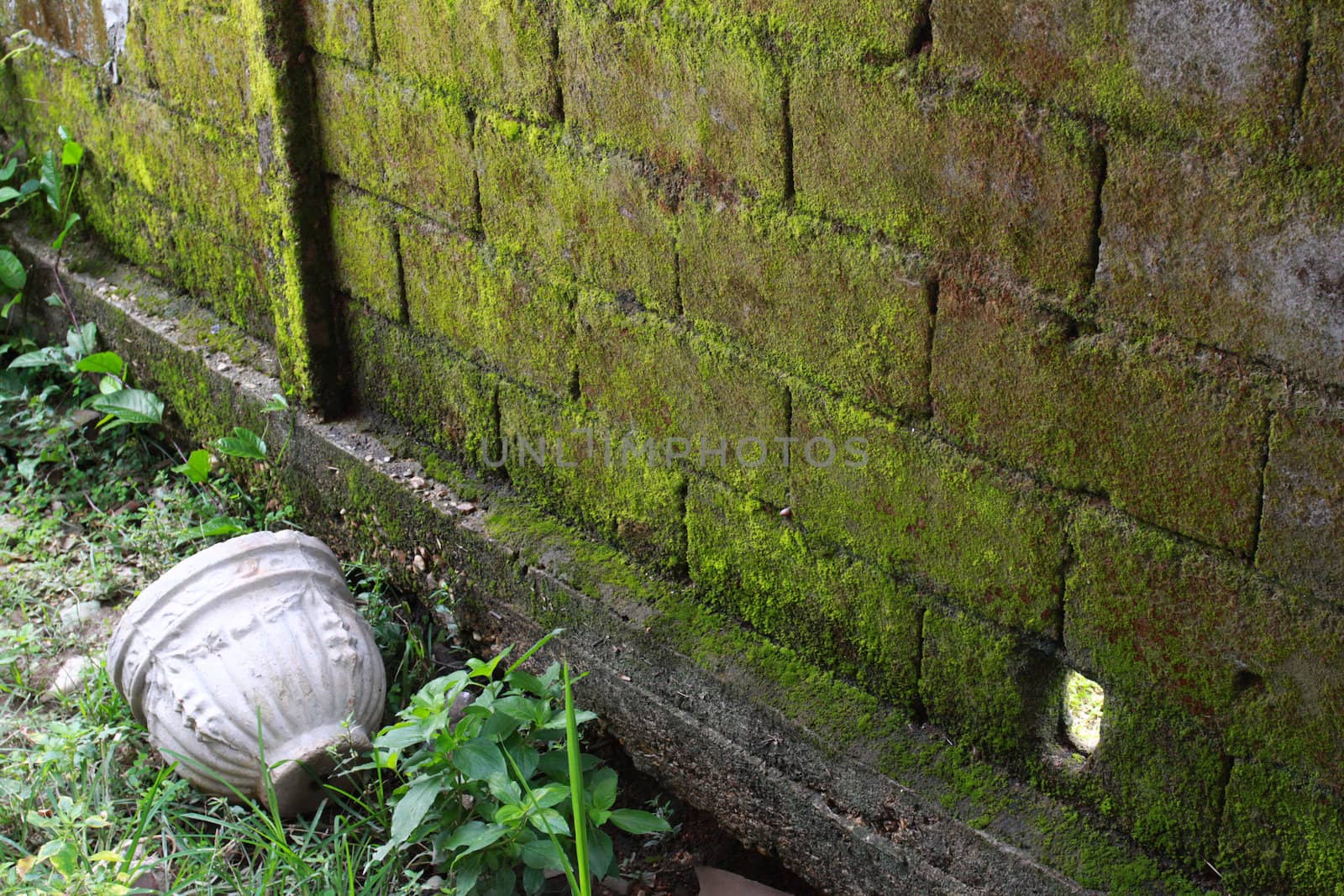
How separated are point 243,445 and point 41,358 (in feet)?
3.88

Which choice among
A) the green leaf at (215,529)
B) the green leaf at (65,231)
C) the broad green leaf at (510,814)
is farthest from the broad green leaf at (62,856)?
the green leaf at (65,231)

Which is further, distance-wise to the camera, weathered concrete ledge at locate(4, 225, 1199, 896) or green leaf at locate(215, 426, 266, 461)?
green leaf at locate(215, 426, 266, 461)

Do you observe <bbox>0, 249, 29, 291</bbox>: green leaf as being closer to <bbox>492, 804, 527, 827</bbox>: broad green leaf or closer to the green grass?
the green grass

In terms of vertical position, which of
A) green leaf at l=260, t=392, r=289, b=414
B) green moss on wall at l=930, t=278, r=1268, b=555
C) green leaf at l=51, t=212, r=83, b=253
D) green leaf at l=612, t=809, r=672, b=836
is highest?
green moss on wall at l=930, t=278, r=1268, b=555

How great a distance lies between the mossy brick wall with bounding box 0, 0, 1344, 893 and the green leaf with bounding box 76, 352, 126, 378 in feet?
4.47

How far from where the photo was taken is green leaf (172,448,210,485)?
3.88 m

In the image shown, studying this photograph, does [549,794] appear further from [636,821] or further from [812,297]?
[812,297]

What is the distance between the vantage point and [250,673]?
2.90 metres

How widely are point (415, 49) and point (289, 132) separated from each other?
0.58 meters

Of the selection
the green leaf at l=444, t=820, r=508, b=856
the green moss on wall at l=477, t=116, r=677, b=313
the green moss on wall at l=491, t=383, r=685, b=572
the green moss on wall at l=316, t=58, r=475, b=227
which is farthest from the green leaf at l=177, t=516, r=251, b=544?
the green leaf at l=444, t=820, r=508, b=856

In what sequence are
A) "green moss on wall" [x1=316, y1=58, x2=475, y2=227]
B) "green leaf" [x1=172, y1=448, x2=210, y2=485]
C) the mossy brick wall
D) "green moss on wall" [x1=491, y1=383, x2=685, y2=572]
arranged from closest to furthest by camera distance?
the mossy brick wall → "green moss on wall" [x1=491, y1=383, x2=685, y2=572] → "green moss on wall" [x1=316, y1=58, x2=475, y2=227] → "green leaf" [x1=172, y1=448, x2=210, y2=485]

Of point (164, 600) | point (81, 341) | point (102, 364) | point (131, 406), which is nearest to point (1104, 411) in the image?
point (164, 600)

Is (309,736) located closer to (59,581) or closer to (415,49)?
(59,581)

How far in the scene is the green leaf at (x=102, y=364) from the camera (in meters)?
Answer: 4.23
